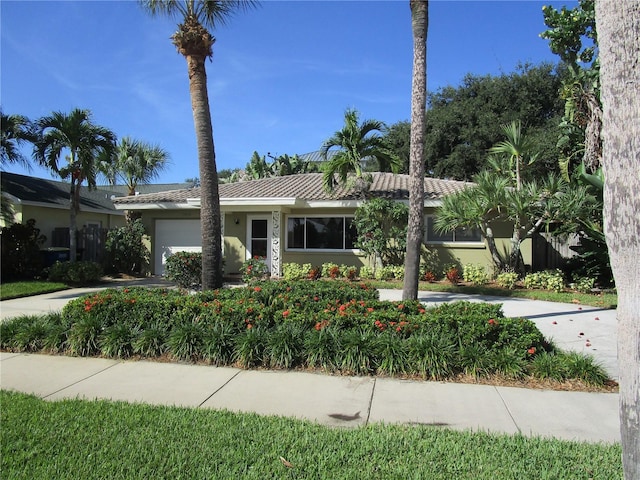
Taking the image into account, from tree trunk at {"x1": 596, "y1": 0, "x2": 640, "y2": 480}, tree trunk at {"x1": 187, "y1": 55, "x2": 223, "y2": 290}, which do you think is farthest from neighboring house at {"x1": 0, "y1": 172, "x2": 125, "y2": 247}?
tree trunk at {"x1": 596, "y1": 0, "x2": 640, "y2": 480}

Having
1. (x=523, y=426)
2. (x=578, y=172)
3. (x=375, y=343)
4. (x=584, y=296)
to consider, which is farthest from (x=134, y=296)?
(x=578, y=172)

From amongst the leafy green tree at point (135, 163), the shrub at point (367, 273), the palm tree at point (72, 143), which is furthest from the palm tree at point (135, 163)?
the shrub at point (367, 273)

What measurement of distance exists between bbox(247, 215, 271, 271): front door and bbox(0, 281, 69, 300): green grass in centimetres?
606

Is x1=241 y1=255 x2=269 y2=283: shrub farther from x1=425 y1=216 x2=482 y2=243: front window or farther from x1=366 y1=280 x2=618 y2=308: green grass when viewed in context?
x1=425 y1=216 x2=482 y2=243: front window

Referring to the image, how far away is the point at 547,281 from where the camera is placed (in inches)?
486

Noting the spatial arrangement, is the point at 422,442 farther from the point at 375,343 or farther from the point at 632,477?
the point at 375,343

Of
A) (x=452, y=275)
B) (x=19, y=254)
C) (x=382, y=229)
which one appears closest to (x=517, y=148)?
(x=452, y=275)

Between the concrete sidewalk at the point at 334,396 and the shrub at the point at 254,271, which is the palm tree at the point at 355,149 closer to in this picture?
the shrub at the point at 254,271

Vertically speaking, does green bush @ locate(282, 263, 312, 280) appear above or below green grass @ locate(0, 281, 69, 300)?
above

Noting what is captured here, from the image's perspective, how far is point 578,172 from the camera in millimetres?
12203

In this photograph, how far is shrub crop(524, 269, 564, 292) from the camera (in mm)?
12094

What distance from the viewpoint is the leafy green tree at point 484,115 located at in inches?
1020

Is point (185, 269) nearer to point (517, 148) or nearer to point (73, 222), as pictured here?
point (73, 222)

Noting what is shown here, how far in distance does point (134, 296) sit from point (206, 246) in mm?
2151
